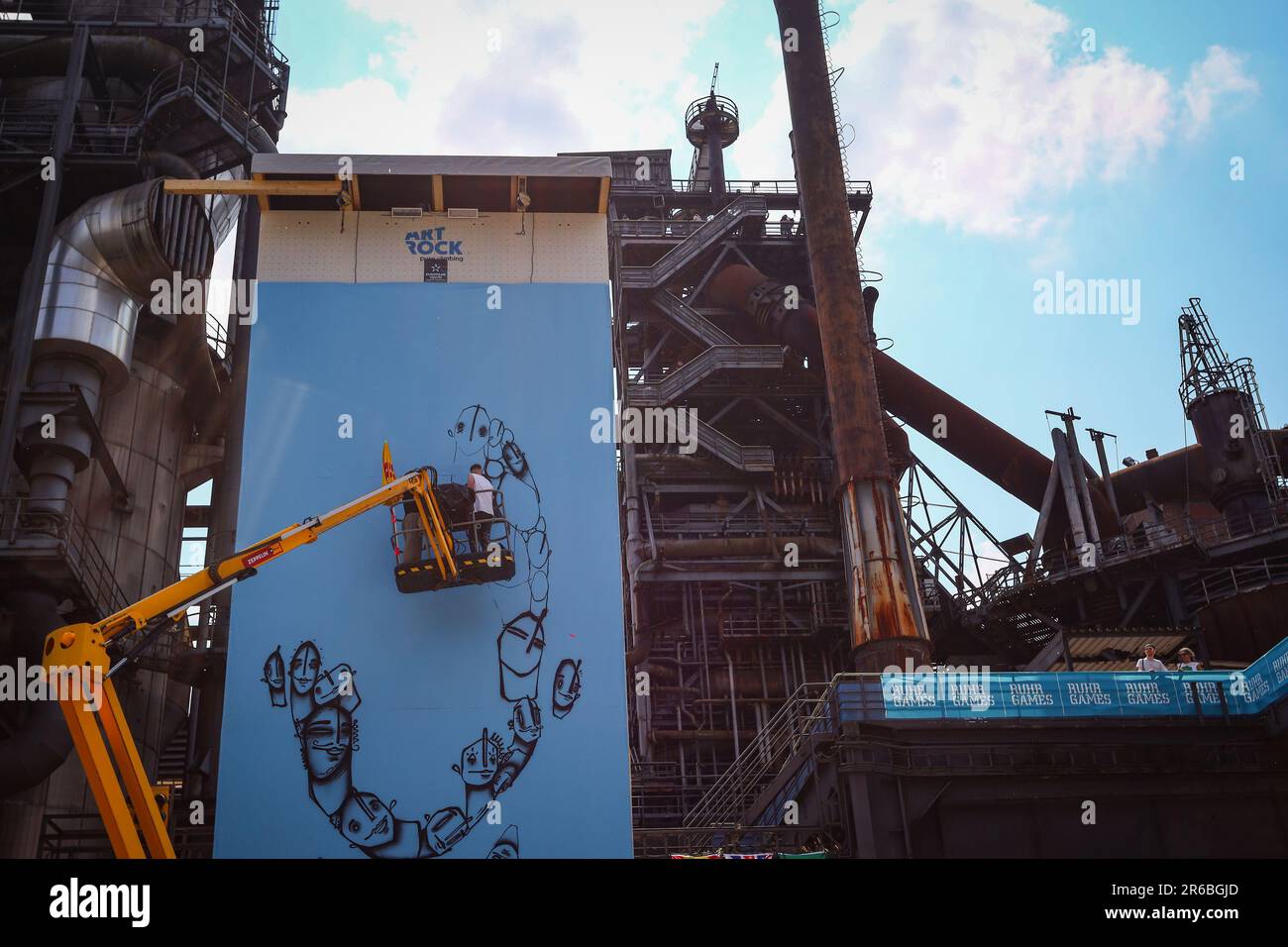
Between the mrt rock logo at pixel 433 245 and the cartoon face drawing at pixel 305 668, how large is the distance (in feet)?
26.3

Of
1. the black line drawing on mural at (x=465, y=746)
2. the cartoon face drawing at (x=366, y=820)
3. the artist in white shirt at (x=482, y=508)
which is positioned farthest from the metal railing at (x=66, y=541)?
the artist in white shirt at (x=482, y=508)

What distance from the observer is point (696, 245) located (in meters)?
47.7

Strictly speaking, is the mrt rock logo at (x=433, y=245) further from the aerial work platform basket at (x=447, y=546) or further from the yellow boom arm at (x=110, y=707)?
the yellow boom arm at (x=110, y=707)

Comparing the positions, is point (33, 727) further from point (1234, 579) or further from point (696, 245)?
point (1234, 579)

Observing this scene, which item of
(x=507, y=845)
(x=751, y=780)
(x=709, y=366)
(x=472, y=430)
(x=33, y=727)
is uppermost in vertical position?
(x=709, y=366)

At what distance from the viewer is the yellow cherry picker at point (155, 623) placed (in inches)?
596

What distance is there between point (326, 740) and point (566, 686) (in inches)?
163

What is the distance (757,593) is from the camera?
137 feet

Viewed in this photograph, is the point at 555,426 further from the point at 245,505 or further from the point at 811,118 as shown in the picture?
the point at 811,118

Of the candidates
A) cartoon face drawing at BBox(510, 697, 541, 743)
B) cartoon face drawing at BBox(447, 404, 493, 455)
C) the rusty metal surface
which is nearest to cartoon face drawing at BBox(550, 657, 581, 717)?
cartoon face drawing at BBox(510, 697, 541, 743)

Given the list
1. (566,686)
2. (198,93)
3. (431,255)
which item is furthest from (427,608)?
(198,93)

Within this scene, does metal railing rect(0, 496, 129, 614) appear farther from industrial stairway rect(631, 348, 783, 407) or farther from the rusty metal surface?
industrial stairway rect(631, 348, 783, 407)

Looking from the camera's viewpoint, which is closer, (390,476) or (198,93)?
(390,476)
